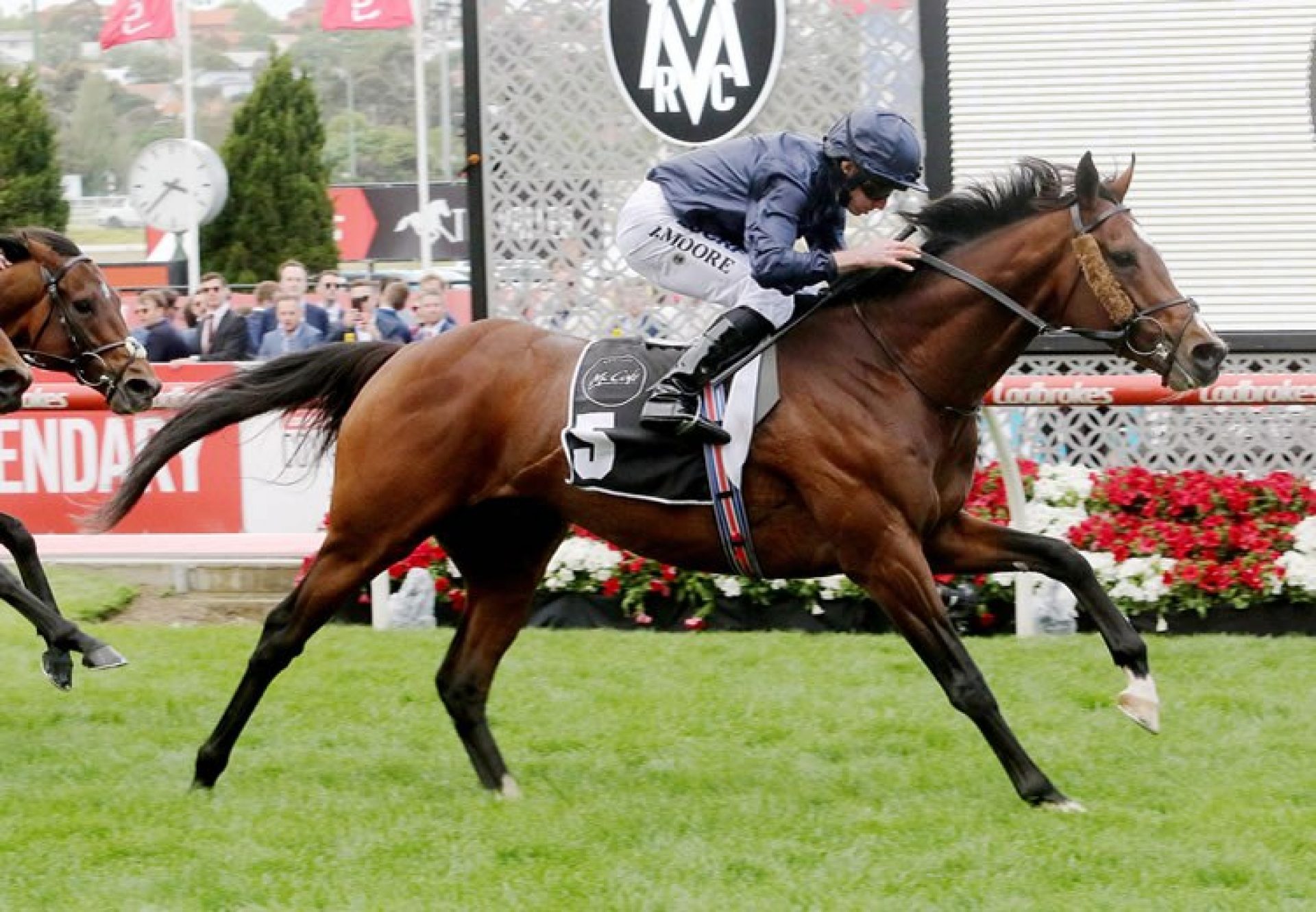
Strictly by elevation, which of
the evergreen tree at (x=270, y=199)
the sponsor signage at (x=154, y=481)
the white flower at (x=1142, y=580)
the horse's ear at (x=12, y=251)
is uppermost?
the horse's ear at (x=12, y=251)

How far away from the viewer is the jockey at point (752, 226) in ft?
17.1

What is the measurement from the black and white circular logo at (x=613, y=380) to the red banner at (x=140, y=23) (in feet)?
65.1

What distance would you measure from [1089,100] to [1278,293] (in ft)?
4.20

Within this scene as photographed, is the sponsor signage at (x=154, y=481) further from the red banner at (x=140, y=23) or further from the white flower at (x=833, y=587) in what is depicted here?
the red banner at (x=140, y=23)

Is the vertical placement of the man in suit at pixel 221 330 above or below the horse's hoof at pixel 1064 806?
below

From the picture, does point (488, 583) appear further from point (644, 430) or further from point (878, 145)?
point (878, 145)

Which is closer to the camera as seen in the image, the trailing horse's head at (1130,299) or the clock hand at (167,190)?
the trailing horse's head at (1130,299)

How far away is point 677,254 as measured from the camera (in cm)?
571

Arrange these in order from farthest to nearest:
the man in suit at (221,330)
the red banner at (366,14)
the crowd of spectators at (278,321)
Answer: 1. the red banner at (366,14)
2. the man in suit at (221,330)
3. the crowd of spectators at (278,321)

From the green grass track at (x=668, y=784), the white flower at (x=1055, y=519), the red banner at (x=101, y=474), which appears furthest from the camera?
the red banner at (x=101, y=474)

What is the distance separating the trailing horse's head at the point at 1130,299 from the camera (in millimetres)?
5113

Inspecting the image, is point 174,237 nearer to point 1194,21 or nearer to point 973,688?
point 1194,21

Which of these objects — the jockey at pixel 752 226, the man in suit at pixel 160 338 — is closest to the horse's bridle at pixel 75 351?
the jockey at pixel 752 226

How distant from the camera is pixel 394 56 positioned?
6788cm
